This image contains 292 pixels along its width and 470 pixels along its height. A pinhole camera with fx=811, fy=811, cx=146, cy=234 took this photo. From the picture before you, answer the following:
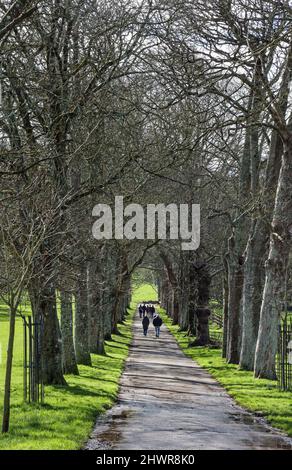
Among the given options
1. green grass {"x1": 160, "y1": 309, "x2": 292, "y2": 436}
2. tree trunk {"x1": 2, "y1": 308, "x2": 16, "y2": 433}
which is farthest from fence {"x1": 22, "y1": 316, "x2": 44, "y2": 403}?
green grass {"x1": 160, "y1": 309, "x2": 292, "y2": 436}

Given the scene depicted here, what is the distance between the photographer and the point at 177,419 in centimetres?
1581

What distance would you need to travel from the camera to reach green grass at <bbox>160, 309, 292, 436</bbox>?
627 inches

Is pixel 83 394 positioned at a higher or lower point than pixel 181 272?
lower

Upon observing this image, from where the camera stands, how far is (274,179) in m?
25.1

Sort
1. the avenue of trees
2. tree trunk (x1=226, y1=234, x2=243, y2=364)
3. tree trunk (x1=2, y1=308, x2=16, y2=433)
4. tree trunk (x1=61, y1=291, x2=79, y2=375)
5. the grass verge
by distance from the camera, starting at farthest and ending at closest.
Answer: tree trunk (x1=226, y1=234, x2=243, y2=364) → tree trunk (x1=61, y1=291, x2=79, y2=375) → the avenue of trees → tree trunk (x1=2, y1=308, x2=16, y2=433) → the grass verge

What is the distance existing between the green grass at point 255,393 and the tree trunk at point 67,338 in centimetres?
447

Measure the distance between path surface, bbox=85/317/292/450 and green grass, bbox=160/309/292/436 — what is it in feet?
0.90

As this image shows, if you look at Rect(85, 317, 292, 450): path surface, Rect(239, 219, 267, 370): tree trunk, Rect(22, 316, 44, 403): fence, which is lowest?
Rect(85, 317, 292, 450): path surface

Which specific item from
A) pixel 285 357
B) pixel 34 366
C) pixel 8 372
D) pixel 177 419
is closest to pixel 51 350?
pixel 34 366

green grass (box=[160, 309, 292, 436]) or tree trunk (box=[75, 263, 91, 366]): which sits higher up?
tree trunk (box=[75, 263, 91, 366])

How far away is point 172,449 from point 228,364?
18433 mm

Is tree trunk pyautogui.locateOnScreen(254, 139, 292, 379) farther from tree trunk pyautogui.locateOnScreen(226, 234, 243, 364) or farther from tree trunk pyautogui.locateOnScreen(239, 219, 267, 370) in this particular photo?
tree trunk pyautogui.locateOnScreen(226, 234, 243, 364)
